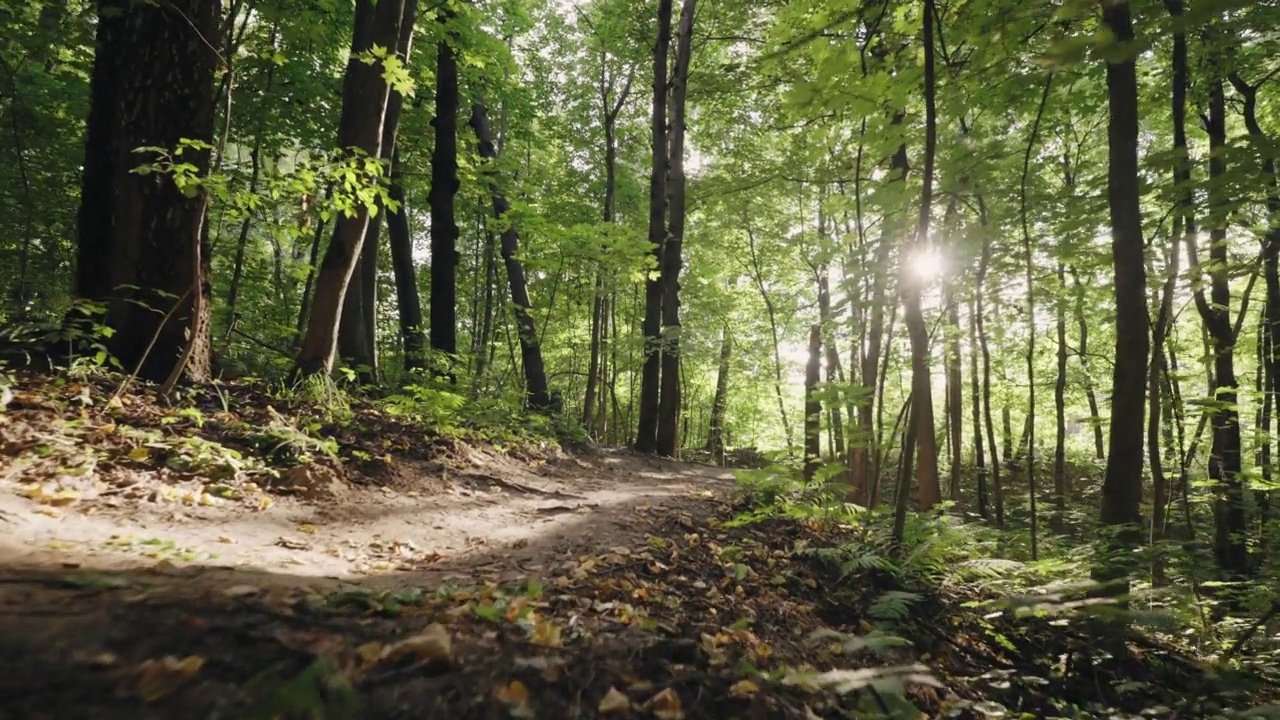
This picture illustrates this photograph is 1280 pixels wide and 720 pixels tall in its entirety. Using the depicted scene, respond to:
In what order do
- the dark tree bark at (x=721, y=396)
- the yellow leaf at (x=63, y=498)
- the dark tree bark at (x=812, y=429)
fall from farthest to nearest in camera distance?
the dark tree bark at (x=721, y=396) → the dark tree bark at (x=812, y=429) → the yellow leaf at (x=63, y=498)

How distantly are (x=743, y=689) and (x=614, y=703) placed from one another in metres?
0.54

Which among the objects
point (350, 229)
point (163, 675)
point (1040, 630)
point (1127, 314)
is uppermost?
point (350, 229)

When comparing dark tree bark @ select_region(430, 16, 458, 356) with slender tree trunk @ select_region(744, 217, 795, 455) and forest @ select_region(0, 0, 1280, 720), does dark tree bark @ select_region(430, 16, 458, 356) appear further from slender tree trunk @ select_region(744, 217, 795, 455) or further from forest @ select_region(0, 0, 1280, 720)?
slender tree trunk @ select_region(744, 217, 795, 455)

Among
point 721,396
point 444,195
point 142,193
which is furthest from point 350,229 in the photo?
point 721,396

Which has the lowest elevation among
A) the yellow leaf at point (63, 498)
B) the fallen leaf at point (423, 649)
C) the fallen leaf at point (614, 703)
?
the fallen leaf at point (614, 703)

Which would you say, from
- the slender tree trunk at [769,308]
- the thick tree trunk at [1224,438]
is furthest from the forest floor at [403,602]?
the slender tree trunk at [769,308]

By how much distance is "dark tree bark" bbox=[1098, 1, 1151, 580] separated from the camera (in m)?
3.75

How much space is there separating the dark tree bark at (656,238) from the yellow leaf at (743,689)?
877 cm

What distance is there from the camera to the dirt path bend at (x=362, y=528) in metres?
2.58

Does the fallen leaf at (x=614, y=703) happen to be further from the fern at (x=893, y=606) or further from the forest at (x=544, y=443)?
the fern at (x=893, y=606)

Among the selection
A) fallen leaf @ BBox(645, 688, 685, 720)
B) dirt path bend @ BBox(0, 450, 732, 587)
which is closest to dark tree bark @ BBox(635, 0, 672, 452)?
dirt path bend @ BBox(0, 450, 732, 587)

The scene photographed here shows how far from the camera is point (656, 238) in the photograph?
11164mm

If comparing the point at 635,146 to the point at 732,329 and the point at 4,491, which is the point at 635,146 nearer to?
the point at 732,329

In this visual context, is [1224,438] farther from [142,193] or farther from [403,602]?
[142,193]
